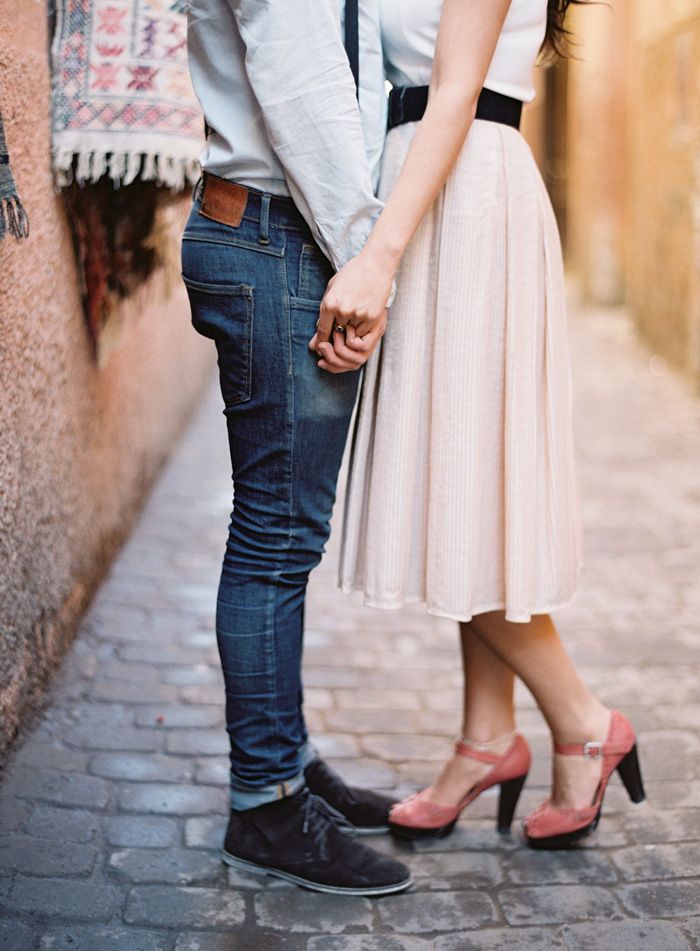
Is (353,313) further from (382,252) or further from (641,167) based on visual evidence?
(641,167)

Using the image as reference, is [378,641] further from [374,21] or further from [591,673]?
[374,21]

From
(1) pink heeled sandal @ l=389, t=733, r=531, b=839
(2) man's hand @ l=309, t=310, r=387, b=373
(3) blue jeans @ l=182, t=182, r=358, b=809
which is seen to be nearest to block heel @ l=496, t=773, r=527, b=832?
(1) pink heeled sandal @ l=389, t=733, r=531, b=839

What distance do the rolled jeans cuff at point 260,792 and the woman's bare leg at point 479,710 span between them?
0.33m

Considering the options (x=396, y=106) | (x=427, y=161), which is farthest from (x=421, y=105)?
(x=427, y=161)

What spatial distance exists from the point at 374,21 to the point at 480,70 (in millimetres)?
189

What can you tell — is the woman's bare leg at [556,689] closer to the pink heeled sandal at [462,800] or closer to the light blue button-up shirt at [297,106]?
the pink heeled sandal at [462,800]

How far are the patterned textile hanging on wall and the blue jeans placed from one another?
2.82 feet

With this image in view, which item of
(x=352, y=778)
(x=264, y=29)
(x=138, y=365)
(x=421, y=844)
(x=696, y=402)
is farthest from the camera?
(x=696, y=402)

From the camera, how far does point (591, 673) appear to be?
316 cm


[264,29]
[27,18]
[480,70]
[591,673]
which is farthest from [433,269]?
[591,673]

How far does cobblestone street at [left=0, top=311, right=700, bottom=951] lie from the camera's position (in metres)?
1.99

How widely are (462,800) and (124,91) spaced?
1.76 meters

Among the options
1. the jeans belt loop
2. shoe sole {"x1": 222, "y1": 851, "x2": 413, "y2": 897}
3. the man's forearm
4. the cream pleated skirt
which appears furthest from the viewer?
shoe sole {"x1": 222, "y1": 851, "x2": 413, "y2": 897}

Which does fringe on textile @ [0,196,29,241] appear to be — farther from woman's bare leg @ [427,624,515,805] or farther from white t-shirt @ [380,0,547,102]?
woman's bare leg @ [427,624,515,805]
